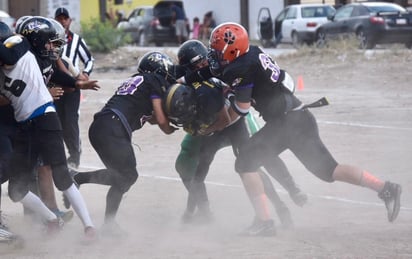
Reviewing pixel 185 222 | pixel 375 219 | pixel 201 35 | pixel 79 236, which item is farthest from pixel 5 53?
pixel 201 35

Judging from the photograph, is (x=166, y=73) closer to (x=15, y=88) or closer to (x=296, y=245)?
(x=15, y=88)

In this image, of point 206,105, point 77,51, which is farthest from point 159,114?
point 77,51

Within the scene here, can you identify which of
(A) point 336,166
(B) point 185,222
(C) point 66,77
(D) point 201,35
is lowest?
(D) point 201,35

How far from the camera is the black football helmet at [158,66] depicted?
8398 mm

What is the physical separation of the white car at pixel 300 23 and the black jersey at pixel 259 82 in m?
24.8

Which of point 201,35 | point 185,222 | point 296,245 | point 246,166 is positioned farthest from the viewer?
point 201,35

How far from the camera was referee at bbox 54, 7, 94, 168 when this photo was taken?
10.7 metres

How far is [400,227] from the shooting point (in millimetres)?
8273

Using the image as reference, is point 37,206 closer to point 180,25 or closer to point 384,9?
point 384,9

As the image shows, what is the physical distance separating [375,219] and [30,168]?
3.09 meters

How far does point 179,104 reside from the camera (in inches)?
319

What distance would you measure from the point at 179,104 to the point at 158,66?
496 millimetres

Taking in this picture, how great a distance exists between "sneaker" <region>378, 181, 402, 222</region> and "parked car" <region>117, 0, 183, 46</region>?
32.2 m

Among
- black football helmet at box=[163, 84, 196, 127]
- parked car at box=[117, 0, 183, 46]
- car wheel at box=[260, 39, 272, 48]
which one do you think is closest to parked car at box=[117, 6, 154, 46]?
parked car at box=[117, 0, 183, 46]
